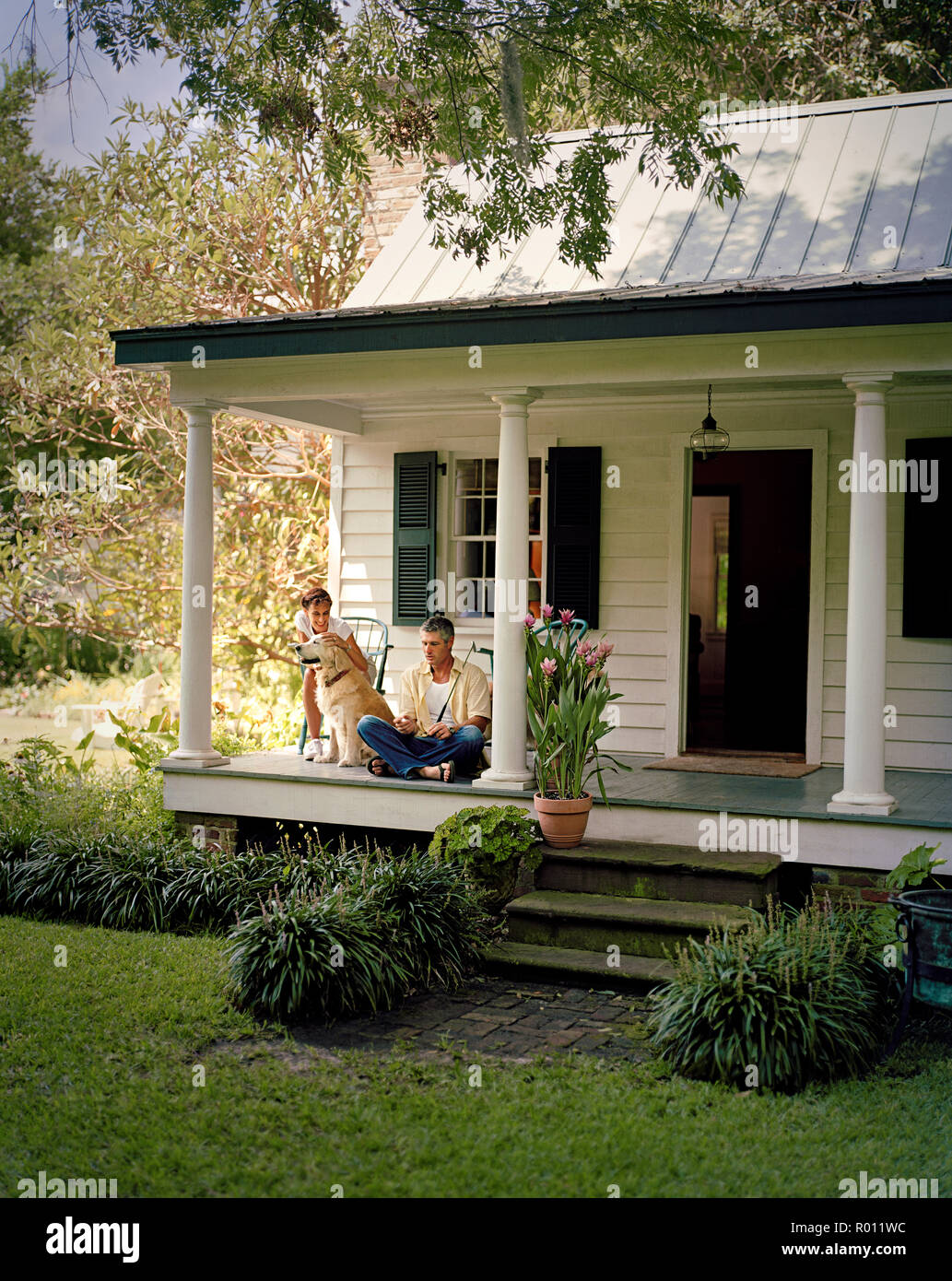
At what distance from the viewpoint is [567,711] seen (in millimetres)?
7160

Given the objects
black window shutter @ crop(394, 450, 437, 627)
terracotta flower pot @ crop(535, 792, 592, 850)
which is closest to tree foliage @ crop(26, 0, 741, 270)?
black window shutter @ crop(394, 450, 437, 627)

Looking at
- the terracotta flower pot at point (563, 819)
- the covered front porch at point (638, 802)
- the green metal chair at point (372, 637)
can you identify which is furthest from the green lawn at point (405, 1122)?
the green metal chair at point (372, 637)

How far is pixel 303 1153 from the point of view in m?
4.33

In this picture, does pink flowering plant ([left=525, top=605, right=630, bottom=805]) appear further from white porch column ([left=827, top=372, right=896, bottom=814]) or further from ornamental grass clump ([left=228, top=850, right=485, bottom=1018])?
white porch column ([left=827, top=372, right=896, bottom=814])

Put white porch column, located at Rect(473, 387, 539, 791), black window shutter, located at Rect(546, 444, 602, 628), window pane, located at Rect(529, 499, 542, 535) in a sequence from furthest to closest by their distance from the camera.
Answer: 1. window pane, located at Rect(529, 499, 542, 535)
2. black window shutter, located at Rect(546, 444, 602, 628)
3. white porch column, located at Rect(473, 387, 539, 791)

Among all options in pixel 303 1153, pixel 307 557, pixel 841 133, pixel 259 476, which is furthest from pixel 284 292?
pixel 303 1153

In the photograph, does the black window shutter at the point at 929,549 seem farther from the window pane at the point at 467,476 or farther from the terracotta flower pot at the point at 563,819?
the window pane at the point at 467,476

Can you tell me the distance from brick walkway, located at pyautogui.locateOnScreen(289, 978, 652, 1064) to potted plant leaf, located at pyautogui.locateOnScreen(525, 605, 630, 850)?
1.11m

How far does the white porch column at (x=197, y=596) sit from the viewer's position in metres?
8.50

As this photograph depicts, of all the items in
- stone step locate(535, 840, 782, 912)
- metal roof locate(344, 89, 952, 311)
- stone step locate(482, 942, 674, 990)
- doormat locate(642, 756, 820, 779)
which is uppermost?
metal roof locate(344, 89, 952, 311)

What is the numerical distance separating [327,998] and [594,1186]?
2003 millimetres

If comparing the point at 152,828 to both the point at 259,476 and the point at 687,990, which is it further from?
the point at 259,476

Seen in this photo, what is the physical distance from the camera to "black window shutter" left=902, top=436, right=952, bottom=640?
8.51m

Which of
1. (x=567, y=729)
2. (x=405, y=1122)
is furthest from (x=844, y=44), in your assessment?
(x=405, y=1122)
